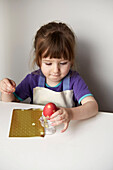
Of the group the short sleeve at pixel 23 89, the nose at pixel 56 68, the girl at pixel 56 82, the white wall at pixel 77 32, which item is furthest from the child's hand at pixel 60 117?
the white wall at pixel 77 32

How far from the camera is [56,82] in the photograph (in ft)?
2.97

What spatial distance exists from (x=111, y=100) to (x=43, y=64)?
535 millimetres

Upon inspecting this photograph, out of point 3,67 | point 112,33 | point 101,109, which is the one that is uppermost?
point 112,33

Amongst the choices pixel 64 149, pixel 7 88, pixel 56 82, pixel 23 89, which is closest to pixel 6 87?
pixel 7 88

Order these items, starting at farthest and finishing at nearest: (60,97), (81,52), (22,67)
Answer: (22,67) < (81,52) < (60,97)

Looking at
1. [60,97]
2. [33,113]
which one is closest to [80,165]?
[33,113]

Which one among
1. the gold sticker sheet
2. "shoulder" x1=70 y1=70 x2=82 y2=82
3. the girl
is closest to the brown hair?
the girl

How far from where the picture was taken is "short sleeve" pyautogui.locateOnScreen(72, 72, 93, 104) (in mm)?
825

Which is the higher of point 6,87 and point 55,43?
point 55,43

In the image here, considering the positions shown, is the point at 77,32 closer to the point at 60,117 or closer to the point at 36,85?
the point at 36,85

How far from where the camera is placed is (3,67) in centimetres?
116

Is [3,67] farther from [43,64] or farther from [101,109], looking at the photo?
[101,109]

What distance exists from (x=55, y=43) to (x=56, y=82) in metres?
0.22

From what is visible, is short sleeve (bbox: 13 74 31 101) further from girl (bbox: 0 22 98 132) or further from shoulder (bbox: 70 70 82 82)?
shoulder (bbox: 70 70 82 82)
